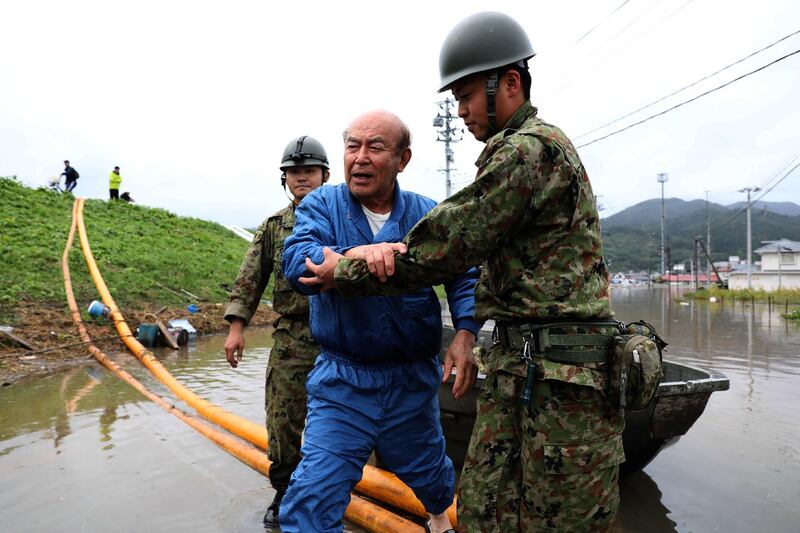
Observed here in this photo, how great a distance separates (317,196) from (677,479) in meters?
3.76

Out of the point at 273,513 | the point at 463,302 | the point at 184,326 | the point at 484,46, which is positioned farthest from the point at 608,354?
the point at 184,326

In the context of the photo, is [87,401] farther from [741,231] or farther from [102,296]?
[741,231]

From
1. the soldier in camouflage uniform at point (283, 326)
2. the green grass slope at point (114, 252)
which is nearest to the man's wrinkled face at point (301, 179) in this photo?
the soldier in camouflage uniform at point (283, 326)

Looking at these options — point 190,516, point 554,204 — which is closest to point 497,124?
point 554,204

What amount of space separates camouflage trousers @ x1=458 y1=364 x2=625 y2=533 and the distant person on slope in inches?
1086

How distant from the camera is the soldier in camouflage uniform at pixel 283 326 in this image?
12.0 ft

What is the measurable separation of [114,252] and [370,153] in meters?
16.1

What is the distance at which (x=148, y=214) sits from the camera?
23875 mm

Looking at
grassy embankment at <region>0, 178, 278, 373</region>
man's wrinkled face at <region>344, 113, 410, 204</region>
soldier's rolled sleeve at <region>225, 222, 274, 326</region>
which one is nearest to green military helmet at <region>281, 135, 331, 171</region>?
soldier's rolled sleeve at <region>225, 222, 274, 326</region>

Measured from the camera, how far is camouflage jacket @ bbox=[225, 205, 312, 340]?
391cm

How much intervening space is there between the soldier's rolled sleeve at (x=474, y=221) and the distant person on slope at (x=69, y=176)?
1078 inches

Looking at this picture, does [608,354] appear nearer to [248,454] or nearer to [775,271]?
[248,454]

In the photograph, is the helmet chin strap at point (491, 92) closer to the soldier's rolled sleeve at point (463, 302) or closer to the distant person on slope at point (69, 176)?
the soldier's rolled sleeve at point (463, 302)

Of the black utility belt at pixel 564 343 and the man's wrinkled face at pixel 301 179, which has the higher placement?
the man's wrinkled face at pixel 301 179
